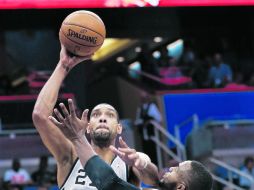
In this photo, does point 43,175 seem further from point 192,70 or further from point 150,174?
point 150,174

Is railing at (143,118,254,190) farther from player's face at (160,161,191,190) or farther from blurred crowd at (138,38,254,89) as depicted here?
player's face at (160,161,191,190)

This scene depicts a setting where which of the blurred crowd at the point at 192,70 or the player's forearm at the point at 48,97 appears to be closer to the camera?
the player's forearm at the point at 48,97

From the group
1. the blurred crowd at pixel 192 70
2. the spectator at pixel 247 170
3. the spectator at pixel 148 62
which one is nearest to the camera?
the spectator at pixel 247 170

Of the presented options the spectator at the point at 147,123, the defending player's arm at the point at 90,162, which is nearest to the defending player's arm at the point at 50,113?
the defending player's arm at the point at 90,162

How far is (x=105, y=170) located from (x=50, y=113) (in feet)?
4.23

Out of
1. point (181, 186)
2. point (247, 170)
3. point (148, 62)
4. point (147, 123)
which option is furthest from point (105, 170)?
point (148, 62)

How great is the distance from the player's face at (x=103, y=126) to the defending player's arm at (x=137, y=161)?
3.02 feet

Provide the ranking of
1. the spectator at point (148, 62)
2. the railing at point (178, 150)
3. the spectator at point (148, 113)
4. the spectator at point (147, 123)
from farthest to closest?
the spectator at point (148, 62)
the spectator at point (148, 113)
the spectator at point (147, 123)
the railing at point (178, 150)

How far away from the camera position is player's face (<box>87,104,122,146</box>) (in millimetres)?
5656

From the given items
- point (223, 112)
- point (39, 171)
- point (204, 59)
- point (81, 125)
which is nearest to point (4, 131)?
point (39, 171)

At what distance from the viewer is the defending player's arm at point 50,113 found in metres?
4.85

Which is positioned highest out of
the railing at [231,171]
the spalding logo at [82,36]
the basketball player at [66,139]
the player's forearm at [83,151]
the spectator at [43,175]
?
the spalding logo at [82,36]

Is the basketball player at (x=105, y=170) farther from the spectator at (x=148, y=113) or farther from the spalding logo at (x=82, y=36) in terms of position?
the spectator at (x=148, y=113)

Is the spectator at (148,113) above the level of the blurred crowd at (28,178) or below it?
above
